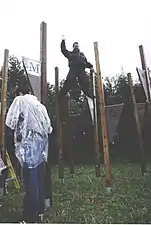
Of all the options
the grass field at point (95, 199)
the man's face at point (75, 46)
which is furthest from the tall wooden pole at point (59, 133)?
the man's face at point (75, 46)

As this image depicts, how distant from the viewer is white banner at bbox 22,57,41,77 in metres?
2.02

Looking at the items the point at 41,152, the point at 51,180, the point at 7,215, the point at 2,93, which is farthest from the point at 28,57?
the point at 7,215

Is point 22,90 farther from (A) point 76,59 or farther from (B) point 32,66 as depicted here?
(A) point 76,59

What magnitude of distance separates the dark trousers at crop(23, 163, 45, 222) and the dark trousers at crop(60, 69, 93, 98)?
499 millimetres

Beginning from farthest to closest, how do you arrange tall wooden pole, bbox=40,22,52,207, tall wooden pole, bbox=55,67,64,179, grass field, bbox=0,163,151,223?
tall wooden pole, bbox=55,67,64,179, tall wooden pole, bbox=40,22,52,207, grass field, bbox=0,163,151,223

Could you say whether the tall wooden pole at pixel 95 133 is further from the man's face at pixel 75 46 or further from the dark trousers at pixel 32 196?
the dark trousers at pixel 32 196

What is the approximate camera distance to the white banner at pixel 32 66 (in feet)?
6.61

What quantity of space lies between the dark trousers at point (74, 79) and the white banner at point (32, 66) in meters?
0.17

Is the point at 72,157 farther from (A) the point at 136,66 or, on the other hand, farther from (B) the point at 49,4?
(B) the point at 49,4

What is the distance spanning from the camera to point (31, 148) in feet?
6.10

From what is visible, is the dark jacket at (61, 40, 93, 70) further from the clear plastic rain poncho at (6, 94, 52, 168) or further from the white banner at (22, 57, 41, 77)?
the clear plastic rain poncho at (6, 94, 52, 168)

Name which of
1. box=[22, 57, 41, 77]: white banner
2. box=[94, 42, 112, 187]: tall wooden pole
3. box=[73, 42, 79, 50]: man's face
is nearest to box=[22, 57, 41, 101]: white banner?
box=[22, 57, 41, 77]: white banner

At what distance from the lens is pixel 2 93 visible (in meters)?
2.13

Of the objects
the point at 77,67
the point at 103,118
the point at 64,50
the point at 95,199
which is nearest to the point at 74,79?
the point at 77,67
